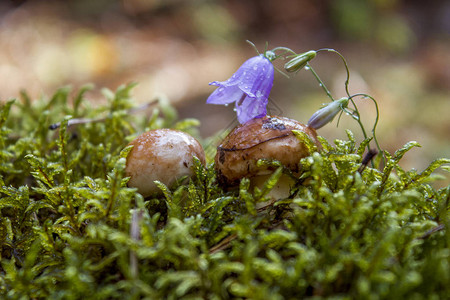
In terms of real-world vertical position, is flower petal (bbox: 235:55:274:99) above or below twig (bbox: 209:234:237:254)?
above

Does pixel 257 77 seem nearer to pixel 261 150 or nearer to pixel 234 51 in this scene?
pixel 261 150

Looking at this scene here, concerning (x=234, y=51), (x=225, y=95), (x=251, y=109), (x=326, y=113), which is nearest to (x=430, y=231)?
(x=326, y=113)

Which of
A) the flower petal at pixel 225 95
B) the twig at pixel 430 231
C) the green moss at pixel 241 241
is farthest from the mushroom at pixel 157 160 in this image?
the twig at pixel 430 231

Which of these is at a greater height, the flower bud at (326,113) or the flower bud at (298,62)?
the flower bud at (298,62)

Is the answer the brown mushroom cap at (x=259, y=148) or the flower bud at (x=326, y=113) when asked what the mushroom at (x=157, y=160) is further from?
the flower bud at (x=326, y=113)

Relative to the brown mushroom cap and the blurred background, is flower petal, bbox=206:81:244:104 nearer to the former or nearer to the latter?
the brown mushroom cap

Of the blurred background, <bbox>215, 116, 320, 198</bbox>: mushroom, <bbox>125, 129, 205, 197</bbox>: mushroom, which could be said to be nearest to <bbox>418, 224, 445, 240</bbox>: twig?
<bbox>215, 116, 320, 198</bbox>: mushroom
